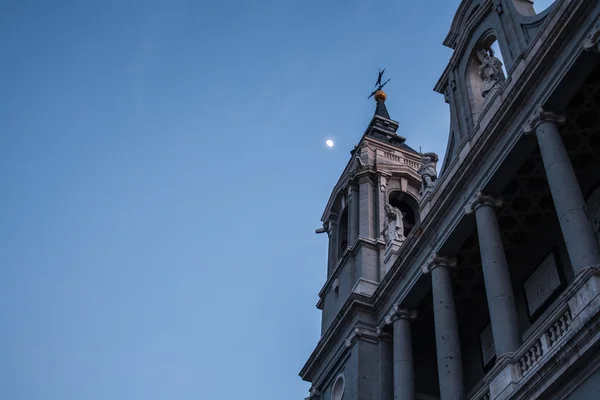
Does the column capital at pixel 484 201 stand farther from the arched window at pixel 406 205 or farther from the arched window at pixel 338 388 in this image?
the arched window at pixel 406 205

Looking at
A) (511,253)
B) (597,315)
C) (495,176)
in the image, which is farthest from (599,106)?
(597,315)

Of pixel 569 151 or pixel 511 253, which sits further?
pixel 511 253

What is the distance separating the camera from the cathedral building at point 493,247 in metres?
14.6

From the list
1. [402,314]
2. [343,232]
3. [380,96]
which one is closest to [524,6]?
[402,314]

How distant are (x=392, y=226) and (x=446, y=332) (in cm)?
853

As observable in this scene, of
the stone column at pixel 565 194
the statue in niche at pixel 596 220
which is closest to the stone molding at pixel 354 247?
the statue in niche at pixel 596 220

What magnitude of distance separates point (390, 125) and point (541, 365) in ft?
82.5

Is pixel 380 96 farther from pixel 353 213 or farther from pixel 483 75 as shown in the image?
pixel 483 75

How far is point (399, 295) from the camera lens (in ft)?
74.9

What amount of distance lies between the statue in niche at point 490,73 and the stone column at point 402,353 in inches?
264

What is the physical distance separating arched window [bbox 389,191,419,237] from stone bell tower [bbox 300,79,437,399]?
1 centimetres

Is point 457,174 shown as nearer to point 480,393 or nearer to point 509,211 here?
point 509,211

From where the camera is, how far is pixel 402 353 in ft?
70.4

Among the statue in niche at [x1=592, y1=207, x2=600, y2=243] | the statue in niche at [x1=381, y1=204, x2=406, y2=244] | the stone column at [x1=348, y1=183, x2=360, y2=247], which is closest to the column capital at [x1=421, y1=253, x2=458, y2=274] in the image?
the statue in niche at [x1=592, y1=207, x2=600, y2=243]
